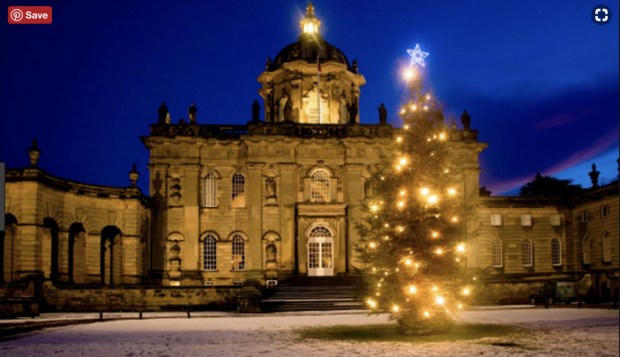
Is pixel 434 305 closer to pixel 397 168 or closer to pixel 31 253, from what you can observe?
pixel 397 168

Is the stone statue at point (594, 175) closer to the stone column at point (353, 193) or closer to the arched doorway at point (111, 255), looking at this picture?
the stone column at point (353, 193)

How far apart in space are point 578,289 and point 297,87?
23645 millimetres

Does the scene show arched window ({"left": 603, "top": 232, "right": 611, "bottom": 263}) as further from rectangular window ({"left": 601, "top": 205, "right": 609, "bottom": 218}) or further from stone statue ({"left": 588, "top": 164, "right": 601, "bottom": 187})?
stone statue ({"left": 588, "top": 164, "right": 601, "bottom": 187})

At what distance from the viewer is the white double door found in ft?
148

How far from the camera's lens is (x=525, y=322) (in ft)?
78.3

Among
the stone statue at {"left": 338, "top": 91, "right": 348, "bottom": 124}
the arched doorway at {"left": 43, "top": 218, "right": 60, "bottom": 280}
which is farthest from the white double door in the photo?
the arched doorway at {"left": 43, "top": 218, "right": 60, "bottom": 280}

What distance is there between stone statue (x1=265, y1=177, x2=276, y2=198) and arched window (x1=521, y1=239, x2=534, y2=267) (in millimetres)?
18436

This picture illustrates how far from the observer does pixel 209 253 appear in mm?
45375

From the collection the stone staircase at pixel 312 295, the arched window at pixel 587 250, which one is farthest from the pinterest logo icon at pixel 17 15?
the arched window at pixel 587 250

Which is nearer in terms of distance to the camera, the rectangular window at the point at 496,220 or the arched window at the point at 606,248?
the arched window at the point at 606,248

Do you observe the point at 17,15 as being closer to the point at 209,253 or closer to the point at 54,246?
the point at 54,246

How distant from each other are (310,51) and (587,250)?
950 inches

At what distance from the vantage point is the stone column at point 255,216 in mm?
44312

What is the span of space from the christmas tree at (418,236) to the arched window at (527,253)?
3017 cm
